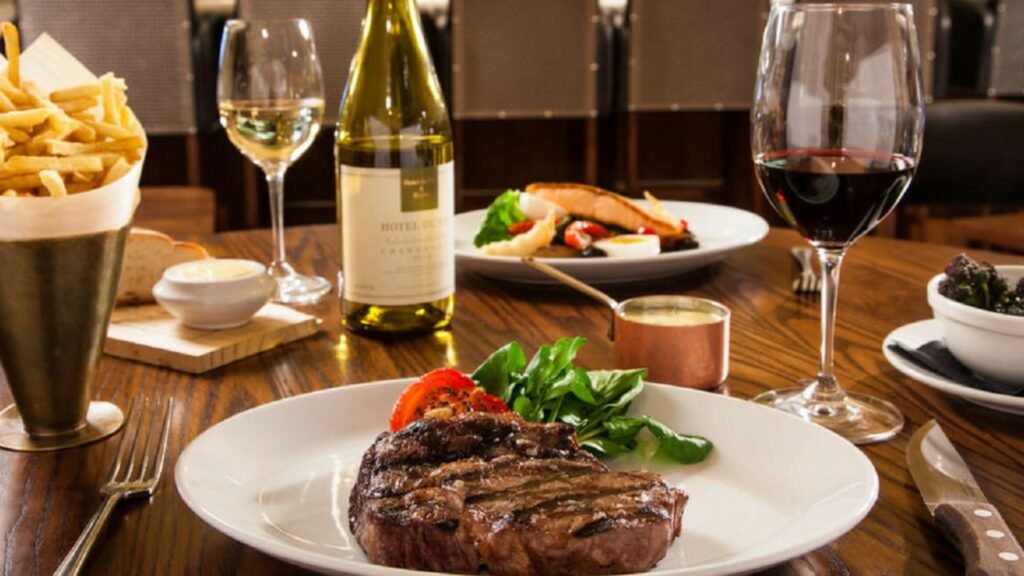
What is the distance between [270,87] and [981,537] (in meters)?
1.36

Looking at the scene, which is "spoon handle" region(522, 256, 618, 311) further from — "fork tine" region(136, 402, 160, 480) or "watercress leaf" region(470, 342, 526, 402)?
"fork tine" region(136, 402, 160, 480)

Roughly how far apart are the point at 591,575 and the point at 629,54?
463cm

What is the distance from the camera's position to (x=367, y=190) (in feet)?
4.76

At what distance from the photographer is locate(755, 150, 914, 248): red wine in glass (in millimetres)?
1123

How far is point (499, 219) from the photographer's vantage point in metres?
2.07

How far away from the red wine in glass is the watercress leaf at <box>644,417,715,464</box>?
29 cm

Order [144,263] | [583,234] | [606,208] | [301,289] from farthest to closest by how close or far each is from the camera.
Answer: [606,208] → [583,234] → [301,289] → [144,263]

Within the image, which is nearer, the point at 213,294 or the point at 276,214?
the point at 213,294

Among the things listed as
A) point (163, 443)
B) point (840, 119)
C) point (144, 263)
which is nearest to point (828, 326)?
point (840, 119)

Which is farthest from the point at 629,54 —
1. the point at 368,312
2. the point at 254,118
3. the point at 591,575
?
the point at 591,575

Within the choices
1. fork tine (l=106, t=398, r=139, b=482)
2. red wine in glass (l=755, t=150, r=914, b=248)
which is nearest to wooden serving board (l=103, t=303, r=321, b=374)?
fork tine (l=106, t=398, r=139, b=482)

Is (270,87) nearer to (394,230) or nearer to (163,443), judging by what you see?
(394,230)

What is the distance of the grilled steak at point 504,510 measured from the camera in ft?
2.53

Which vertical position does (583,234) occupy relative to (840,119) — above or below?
below
